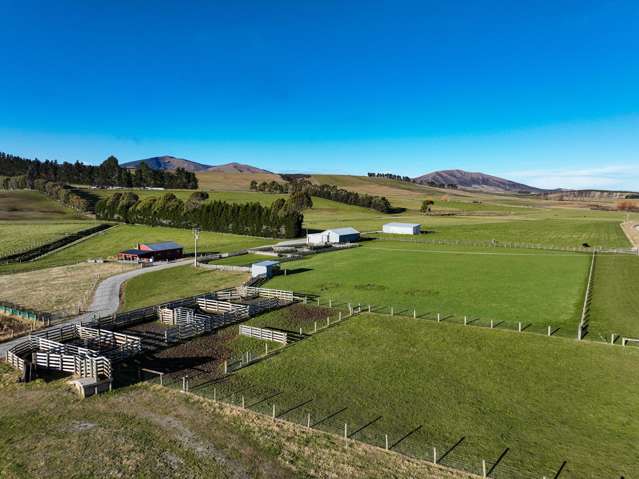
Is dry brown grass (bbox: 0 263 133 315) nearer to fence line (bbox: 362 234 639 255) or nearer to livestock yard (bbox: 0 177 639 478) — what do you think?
livestock yard (bbox: 0 177 639 478)

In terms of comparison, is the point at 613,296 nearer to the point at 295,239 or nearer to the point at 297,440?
the point at 297,440

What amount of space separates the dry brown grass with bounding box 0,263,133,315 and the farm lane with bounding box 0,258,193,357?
1132 millimetres

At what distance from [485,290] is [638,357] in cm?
2074

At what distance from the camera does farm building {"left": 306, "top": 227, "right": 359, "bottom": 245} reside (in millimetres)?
95500

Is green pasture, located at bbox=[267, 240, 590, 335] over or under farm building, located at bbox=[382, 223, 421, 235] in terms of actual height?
under

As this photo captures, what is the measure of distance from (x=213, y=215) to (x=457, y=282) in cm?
8176

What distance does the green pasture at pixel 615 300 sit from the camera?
3612 cm

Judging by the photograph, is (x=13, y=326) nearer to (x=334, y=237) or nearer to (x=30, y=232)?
(x=334, y=237)

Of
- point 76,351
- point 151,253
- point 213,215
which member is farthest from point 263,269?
point 213,215

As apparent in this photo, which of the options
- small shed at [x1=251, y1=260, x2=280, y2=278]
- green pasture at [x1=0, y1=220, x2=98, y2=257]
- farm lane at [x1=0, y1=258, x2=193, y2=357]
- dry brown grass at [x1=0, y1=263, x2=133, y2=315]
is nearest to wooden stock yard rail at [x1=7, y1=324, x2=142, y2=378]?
farm lane at [x1=0, y1=258, x2=193, y2=357]

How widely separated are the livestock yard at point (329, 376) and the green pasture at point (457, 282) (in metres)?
0.41

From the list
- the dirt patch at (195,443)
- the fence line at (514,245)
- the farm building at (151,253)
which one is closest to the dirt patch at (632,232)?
the fence line at (514,245)

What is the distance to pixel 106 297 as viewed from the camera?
166 feet

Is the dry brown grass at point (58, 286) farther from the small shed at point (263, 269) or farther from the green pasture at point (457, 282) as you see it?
the green pasture at point (457, 282)
